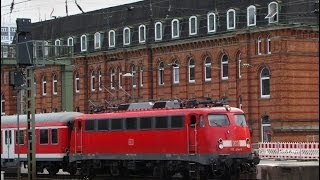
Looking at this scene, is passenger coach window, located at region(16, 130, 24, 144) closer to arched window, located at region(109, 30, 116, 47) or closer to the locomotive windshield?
the locomotive windshield

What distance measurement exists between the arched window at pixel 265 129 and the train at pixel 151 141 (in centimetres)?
2198

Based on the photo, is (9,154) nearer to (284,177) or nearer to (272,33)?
(284,177)

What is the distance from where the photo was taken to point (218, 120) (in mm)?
33562

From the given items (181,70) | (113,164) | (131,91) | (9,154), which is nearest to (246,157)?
(113,164)

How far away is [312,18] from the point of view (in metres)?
59.0

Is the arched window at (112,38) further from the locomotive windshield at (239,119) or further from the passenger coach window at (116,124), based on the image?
the locomotive windshield at (239,119)

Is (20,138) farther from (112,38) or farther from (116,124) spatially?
(112,38)

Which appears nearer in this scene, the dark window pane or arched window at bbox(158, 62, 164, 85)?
the dark window pane

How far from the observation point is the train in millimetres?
33125

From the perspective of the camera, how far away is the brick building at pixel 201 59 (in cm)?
5934

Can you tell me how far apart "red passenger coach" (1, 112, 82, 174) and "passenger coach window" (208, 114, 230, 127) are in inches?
387

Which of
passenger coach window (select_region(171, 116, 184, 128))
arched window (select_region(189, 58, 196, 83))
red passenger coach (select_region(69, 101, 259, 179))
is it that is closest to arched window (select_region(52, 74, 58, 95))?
arched window (select_region(189, 58, 196, 83))

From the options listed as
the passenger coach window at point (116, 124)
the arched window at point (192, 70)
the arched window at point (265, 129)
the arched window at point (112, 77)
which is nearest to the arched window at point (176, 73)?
the arched window at point (192, 70)

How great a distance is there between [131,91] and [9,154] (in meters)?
29.1
